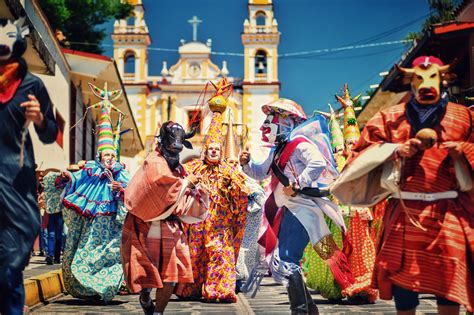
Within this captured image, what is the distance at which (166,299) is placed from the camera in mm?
7672

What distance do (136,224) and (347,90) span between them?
498 centimetres

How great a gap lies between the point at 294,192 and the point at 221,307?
287cm

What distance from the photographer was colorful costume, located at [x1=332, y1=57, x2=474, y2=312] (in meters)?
5.30

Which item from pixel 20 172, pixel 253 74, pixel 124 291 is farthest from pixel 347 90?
pixel 253 74

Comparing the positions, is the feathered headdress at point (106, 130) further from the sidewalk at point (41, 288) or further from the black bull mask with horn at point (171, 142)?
the black bull mask with horn at point (171, 142)

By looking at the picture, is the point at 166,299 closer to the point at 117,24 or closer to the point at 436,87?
the point at 436,87

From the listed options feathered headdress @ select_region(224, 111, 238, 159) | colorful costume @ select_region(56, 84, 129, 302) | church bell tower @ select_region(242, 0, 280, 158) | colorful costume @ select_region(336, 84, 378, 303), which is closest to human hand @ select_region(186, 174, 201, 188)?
colorful costume @ select_region(56, 84, 129, 302)

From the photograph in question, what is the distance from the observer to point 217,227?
11.1m

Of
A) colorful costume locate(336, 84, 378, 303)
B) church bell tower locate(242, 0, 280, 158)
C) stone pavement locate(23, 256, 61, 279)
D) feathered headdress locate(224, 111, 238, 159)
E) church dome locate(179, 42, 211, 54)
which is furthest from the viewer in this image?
church dome locate(179, 42, 211, 54)

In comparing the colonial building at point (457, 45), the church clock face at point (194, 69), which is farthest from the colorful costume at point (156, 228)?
the church clock face at point (194, 69)

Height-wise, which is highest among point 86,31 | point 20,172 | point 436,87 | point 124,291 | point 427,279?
point 86,31

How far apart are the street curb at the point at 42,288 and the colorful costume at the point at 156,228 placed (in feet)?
7.16

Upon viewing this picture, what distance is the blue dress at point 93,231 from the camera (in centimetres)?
1019

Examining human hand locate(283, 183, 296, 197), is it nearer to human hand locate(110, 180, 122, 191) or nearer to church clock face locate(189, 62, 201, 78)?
human hand locate(110, 180, 122, 191)
